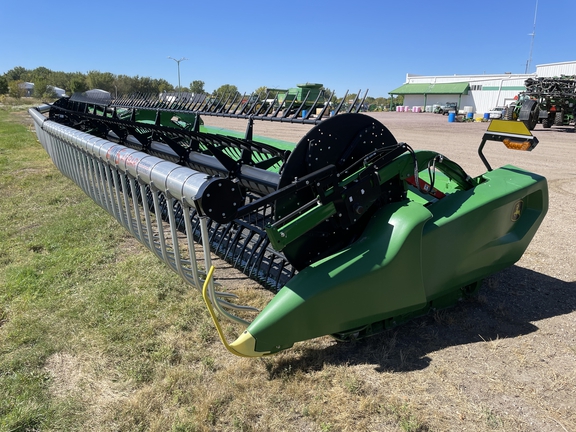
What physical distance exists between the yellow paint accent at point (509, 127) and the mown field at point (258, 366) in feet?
4.22

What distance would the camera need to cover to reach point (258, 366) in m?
2.52

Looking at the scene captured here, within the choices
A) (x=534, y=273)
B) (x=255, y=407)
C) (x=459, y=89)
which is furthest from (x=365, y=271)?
(x=459, y=89)

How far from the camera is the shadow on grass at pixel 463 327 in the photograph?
2.57 metres

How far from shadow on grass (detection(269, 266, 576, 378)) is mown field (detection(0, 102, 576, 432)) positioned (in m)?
0.01

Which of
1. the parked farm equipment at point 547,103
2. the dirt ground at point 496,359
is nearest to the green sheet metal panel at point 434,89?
the parked farm equipment at point 547,103

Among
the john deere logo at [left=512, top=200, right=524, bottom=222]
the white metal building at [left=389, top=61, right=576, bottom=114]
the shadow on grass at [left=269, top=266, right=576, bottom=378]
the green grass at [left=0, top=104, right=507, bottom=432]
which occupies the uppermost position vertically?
the white metal building at [left=389, top=61, right=576, bottom=114]

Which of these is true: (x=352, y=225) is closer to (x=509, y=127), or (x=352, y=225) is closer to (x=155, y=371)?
(x=155, y=371)

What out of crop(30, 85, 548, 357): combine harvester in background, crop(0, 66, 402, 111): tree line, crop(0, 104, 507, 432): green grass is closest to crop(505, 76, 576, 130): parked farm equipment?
crop(30, 85, 548, 357): combine harvester in background

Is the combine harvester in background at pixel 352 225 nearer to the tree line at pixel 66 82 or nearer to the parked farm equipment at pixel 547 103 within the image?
the parked farm equipment at pixel 547 103

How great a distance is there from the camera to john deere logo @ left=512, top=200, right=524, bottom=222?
305 cm

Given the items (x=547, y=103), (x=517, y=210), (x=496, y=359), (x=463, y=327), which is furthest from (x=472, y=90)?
(x=496, y=359)

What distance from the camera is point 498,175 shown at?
3129 millimetres

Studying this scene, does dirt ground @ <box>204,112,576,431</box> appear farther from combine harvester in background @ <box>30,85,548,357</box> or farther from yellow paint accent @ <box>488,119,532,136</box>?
yellow paint accent @ <box>488,119,532,136</box>

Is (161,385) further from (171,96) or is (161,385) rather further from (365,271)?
(171,96)
